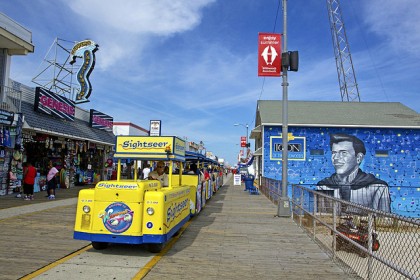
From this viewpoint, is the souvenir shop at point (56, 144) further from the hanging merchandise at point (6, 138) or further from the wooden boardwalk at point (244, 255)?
the wooden boardwalk at point (244, 255)

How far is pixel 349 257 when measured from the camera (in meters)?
6.62

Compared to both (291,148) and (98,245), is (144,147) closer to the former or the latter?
(98,245)

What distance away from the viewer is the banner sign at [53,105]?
18150mm

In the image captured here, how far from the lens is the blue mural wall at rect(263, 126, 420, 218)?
1051 inches

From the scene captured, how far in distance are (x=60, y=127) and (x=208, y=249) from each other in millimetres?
15288

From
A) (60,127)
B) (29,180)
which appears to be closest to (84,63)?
(60,127)

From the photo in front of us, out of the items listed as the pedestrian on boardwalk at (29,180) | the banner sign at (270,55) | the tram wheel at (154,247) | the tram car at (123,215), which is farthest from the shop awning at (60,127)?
the tram wheel at (154,247)

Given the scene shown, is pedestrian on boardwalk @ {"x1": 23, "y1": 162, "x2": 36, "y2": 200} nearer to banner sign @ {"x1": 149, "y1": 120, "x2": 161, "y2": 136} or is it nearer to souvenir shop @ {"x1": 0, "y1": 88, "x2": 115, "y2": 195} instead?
souvenir shop @ {"x1": 0, "y1": 88, "x2": 115, "y2": 195}

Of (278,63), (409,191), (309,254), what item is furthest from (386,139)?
(309,254)

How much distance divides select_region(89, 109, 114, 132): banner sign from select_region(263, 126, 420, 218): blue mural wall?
12.9m

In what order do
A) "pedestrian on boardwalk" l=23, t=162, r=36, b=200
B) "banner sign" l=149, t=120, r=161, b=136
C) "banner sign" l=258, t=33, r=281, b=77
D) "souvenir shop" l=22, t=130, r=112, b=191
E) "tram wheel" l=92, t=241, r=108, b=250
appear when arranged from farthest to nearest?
"banner sign" l=149, t=120, r=161, b=136
"souvenir shop" l=22, t=130, r=112, b=191
"pedestrian on boardwalk" l=23, t=162, r=36, b=200
"banner sign" l=258, t=33, r=281, b=77
"tram wheel" l=92, t=241, r=108, b=250

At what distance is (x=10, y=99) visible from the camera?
1675cm

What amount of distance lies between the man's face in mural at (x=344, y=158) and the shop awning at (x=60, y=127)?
17795 mm

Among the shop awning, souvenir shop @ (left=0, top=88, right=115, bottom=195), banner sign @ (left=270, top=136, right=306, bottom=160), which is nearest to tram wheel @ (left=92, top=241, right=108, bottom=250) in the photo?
souvenir shop @ (left=0, top=88, right=115, bottom=195)
